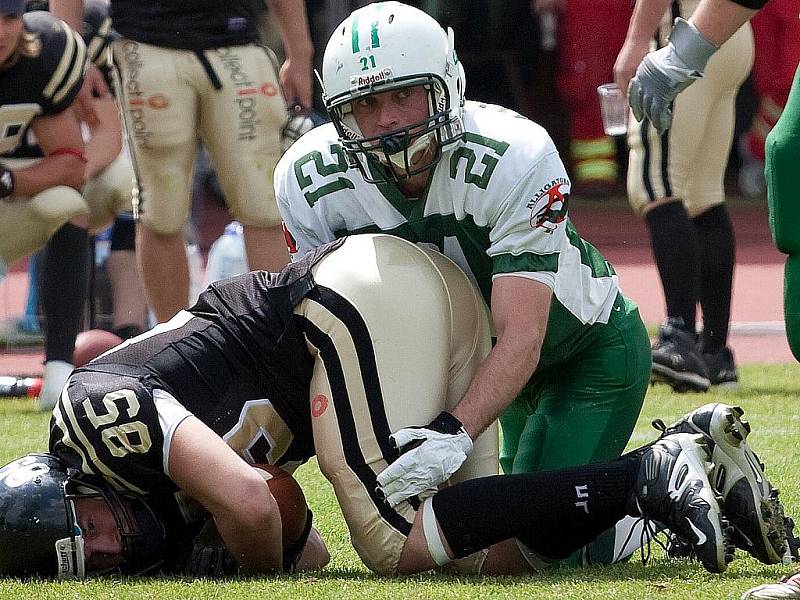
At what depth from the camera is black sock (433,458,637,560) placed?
3029 mm

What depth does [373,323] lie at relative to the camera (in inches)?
124

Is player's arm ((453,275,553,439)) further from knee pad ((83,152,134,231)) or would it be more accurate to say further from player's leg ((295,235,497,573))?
knee pad ((83,152,134,231))

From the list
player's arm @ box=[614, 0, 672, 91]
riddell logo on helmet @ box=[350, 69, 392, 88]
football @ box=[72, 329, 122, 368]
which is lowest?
football @ box=[72, 329, 122, 368]

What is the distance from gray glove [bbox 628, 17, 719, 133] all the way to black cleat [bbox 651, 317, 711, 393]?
1717 mm

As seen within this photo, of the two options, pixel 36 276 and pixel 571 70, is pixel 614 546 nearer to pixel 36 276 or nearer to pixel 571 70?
pixel 36 276

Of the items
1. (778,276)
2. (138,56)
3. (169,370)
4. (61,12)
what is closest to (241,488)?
(169,370)

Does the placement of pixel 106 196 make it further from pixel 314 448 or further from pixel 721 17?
pixel 721 17

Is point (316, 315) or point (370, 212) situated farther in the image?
point (370, 212)

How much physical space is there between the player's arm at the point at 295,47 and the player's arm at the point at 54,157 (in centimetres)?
78

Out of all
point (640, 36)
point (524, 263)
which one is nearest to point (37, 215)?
point (640, 36)

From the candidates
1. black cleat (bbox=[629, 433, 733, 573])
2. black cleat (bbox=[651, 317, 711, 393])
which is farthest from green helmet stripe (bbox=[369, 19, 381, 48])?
black cleat (bbox=[651, 317, 711, 393])

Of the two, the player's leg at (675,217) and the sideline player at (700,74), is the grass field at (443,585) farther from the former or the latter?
the player's leg at (675,217)

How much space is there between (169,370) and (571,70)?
8.91 metres

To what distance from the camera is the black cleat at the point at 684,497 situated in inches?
114
